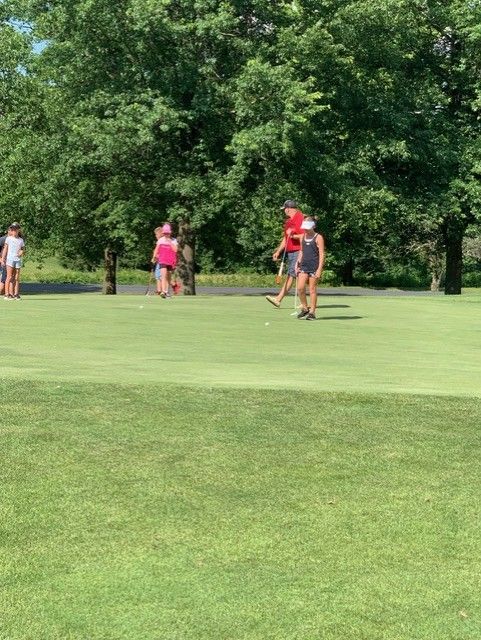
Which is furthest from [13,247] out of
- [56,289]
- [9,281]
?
[56,289]

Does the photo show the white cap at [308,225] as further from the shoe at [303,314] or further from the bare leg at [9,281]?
the bare leg at [9,281]

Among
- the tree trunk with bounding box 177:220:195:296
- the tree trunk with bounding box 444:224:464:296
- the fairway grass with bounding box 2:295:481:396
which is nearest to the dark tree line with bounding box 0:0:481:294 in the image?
the tree trunk with bounding box 177:220:195:296

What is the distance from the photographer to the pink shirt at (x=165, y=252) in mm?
28797

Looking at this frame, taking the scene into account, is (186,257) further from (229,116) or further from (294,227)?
(294,227)

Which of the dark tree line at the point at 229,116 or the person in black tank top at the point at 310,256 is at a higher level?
the dark tree line at the point at 229,116

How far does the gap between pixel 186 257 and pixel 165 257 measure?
1378 cm

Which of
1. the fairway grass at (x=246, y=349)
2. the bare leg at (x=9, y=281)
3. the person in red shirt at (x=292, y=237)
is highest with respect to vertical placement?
the person in red shirt at (x=292, y=237)

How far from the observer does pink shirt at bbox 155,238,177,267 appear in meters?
28.8

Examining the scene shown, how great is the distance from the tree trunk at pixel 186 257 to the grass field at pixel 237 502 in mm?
30957

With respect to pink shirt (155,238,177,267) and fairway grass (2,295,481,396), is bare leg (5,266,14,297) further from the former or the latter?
fairway grass (2,295,481,396)

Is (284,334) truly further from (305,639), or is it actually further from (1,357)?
(305,639)

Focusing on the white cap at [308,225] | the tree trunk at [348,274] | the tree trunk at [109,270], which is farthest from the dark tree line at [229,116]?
the tree trunk at [348,274]

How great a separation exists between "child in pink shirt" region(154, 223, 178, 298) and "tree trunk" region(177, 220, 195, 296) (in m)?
10.4

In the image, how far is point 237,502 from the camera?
19.4 ft
